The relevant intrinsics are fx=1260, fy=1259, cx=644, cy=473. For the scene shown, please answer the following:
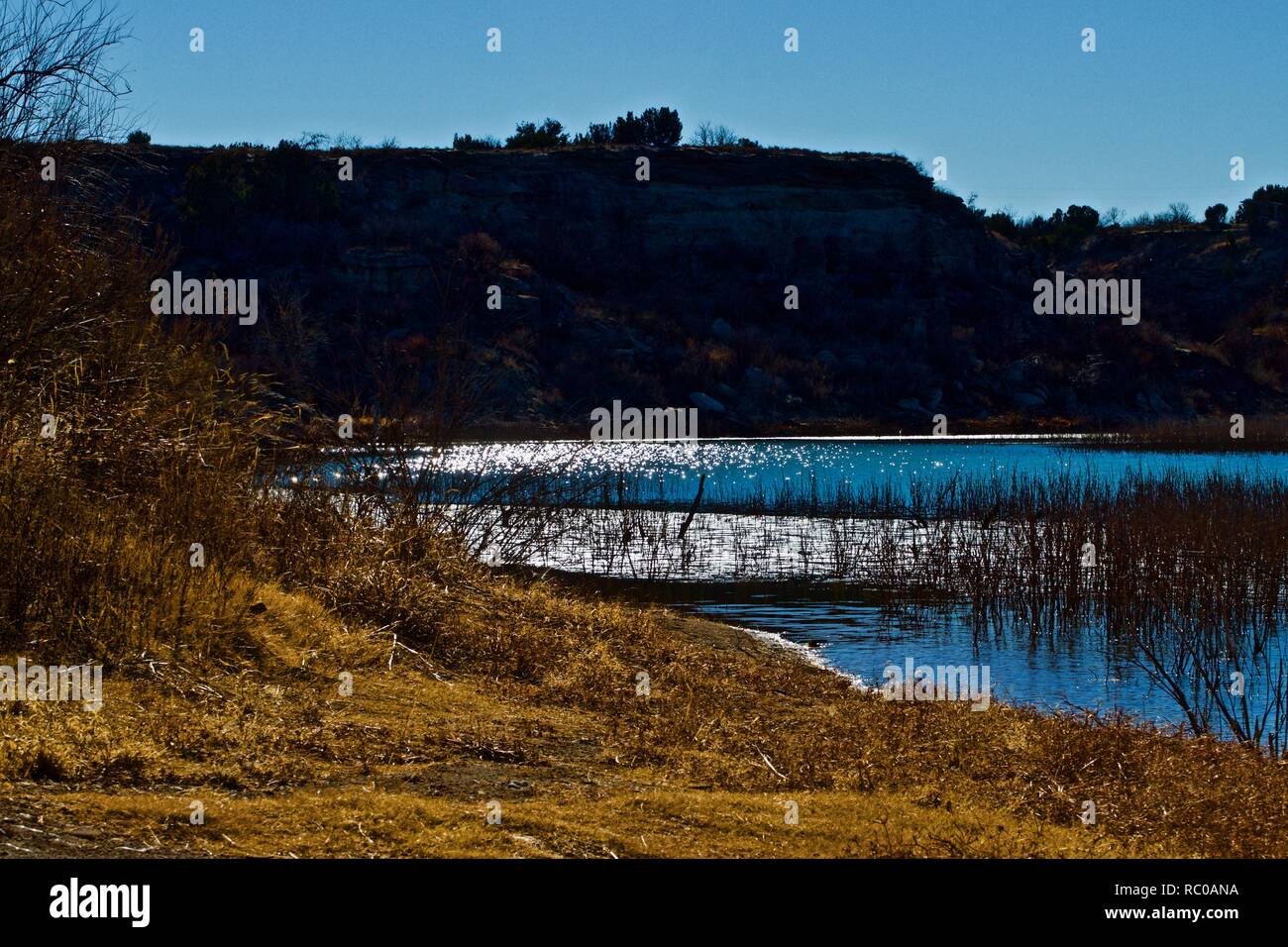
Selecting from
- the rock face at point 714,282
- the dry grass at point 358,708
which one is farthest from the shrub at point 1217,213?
the dry grass at point 358,708

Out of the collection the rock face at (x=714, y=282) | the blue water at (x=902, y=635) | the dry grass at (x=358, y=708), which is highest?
the rock face at (x=714, y=282)

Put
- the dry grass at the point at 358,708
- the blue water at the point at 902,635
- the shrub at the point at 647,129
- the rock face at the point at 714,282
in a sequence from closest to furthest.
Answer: the dry grass at the point at 358,708, the blue water at the point at 902,635, the rock face at the point at 714,282, the shrub at the point at 647,129

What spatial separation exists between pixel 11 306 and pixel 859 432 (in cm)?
6157

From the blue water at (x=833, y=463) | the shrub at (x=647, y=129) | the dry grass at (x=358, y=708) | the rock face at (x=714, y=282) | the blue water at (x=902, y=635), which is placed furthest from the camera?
the shrub at (x=647, y=129)

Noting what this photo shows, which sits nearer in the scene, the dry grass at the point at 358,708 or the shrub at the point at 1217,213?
the dry grass at the point at 358,708

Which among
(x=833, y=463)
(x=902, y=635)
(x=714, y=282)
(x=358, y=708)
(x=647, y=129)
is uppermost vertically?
(x=647, y=129)

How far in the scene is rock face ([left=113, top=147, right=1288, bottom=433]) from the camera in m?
67.2

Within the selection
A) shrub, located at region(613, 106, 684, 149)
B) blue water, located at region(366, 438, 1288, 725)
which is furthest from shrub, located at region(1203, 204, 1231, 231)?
blue water, located at region(366, 438, 1288, 725)

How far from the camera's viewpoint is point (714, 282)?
260ft

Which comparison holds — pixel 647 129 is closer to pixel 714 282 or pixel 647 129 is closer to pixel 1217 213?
pixel 714 282

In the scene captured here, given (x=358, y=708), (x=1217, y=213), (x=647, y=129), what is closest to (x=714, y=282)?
(x=647, y=129)

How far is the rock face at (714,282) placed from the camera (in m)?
67.2

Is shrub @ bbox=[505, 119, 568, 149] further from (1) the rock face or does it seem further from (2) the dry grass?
(2) the dry grass

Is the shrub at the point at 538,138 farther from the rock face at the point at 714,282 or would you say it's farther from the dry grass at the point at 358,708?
the dry grass at the point at 358,708
